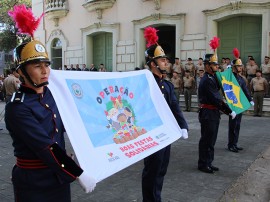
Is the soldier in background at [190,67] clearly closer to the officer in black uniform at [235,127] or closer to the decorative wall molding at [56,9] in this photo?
the officer in black uniform at [235,127]

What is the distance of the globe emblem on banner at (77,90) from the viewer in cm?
258

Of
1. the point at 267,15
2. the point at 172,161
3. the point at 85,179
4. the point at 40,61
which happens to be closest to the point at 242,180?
the point at 172,161


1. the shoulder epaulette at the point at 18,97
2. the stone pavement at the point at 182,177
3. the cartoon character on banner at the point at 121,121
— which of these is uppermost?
the shoulder epaulette at the point at 18,97

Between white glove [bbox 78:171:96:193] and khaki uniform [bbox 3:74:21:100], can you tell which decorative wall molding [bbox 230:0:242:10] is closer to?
khaki uniform [bbox 3:74:21:100]

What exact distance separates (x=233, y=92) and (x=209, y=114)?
140cm

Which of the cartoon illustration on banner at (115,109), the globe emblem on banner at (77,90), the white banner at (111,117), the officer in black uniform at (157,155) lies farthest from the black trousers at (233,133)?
the globe emblem on banner at (77,90)

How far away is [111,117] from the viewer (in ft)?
9.51

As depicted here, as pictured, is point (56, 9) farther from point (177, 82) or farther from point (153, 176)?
point (153, 176)

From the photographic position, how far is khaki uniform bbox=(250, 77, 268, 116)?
11727 millimetres

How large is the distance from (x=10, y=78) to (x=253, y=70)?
863 cm

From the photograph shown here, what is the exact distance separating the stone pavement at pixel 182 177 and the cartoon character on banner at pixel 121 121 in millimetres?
1366

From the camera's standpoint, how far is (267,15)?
1262cm

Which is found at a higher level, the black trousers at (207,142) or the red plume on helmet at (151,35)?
the red plume on helmet at (151,35)

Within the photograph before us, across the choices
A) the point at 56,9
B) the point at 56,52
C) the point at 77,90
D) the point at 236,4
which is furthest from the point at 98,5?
the point at 77,90
